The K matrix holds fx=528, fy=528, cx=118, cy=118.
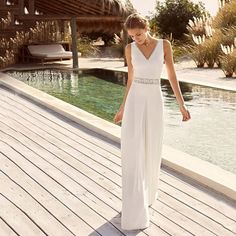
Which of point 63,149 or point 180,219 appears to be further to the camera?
point 63,149

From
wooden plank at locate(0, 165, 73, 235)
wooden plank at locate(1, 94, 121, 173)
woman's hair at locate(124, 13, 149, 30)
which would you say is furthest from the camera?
wooden plank at locate(1, 94, 121, 173)

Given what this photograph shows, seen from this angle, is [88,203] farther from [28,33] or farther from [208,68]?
[28,33]

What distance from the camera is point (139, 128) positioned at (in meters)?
3.91

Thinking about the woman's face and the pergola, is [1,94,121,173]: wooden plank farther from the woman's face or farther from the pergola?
the pergola

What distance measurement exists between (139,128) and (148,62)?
0.49 metres

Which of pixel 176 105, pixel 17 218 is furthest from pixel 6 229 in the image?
pixel 176 105

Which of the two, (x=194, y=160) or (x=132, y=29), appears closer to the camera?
(x=132, y=29)

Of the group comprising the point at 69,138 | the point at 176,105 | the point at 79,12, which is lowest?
the point at 176,105

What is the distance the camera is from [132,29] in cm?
374

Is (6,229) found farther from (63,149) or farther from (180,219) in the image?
(63,149)

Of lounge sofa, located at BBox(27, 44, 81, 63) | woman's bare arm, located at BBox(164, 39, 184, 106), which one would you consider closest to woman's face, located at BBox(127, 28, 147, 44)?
woman's bare arm, located at BBox(164, 39, 184, 106)

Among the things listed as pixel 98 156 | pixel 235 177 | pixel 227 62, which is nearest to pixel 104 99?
pixel 227 62

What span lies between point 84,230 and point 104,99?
725cm

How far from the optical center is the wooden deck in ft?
12.9
